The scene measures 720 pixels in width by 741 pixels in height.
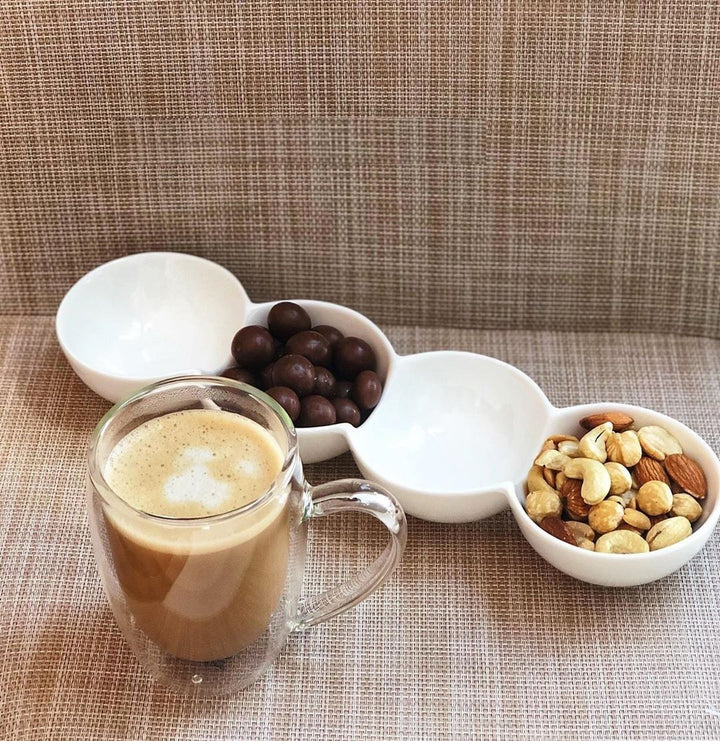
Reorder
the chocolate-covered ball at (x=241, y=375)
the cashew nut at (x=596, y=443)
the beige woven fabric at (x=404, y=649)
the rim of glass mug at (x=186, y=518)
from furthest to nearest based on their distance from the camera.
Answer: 1. the chocolate-covered ball at (x=241, y=375)
2. the cashew nut at (x=596, y=443)
3. the beige woven fabric at (x=404, y=649)
4. the rim of glass mug at (x=186, y=518)

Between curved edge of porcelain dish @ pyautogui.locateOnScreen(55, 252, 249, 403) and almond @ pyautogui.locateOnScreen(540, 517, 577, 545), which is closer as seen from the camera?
almond @ pyautogui.locateOnScreen(540, 517, 577, 545)

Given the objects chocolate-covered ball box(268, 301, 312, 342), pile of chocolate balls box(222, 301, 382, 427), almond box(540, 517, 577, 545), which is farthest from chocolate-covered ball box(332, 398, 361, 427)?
almond box(540, 517, 577, 545)

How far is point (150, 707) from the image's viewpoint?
2.54 ft

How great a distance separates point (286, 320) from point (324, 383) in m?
0.10

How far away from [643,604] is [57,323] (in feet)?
2.18

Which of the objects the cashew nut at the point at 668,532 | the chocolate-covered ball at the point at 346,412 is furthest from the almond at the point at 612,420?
the chocolate-covered ball at the point at 346,412

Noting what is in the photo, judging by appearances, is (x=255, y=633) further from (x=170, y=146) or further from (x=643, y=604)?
(x=170, y=146)

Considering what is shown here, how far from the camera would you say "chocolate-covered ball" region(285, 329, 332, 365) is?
979mm

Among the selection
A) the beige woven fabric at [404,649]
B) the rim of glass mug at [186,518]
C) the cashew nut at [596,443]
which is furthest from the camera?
the cashew nut at [596,443]

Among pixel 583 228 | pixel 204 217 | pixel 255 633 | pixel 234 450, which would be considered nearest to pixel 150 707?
pixel 255 633

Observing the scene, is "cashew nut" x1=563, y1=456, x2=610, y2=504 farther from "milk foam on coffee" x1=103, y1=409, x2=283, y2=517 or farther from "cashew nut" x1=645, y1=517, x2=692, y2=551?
"milk foam on coffee" x1=103, y1=409, x2=283, y2=517

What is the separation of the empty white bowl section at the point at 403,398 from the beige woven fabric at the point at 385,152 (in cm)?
6

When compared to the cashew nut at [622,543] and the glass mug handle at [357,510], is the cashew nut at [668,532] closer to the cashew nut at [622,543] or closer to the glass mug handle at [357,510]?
the cashew nut at [622,543]

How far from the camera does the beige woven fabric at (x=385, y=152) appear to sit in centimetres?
100
